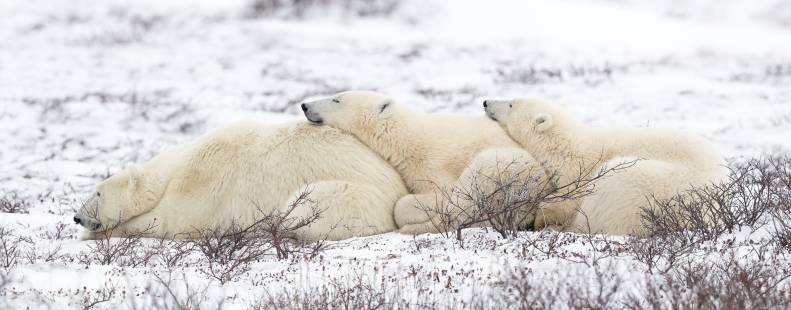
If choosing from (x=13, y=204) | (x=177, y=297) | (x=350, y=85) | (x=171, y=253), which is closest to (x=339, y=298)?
(x=177, y=297)

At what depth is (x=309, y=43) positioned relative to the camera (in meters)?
19.0

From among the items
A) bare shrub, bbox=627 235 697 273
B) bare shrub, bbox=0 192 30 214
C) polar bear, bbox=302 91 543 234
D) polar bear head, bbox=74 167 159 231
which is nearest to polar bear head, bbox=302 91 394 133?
polar bear, bbox=302 91 543 234

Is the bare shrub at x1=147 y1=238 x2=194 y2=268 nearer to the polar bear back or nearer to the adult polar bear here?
the adult polar bear

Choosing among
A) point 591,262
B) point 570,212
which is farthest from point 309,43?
point 591,262

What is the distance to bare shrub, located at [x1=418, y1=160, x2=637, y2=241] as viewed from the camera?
18.6ft

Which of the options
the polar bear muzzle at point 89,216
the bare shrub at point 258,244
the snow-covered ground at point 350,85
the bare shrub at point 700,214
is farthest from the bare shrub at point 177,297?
the bare shrub at point 700,214

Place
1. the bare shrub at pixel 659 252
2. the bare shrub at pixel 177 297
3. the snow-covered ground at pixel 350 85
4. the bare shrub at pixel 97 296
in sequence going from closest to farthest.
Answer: the bare shrub at pixel 177 297 < the bare shrub at pixel 97 296 < the bare shrub at pixel 659 252 < the snow-covered ground at pixel 350 85

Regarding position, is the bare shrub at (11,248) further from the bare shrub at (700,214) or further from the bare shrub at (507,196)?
the bare shrub at (700,214)

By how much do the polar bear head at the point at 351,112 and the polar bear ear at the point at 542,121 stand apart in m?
1.07

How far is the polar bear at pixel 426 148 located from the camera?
615 centimetres

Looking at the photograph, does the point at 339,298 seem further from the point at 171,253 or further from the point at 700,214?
the point at 700,214

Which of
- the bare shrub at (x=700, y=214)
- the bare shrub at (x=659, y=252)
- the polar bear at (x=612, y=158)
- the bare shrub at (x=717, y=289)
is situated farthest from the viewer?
the polar bear at (x=612, y=158)

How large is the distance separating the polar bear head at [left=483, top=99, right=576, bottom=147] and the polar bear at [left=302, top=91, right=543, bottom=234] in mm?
80

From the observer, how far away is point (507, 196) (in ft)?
18.9
